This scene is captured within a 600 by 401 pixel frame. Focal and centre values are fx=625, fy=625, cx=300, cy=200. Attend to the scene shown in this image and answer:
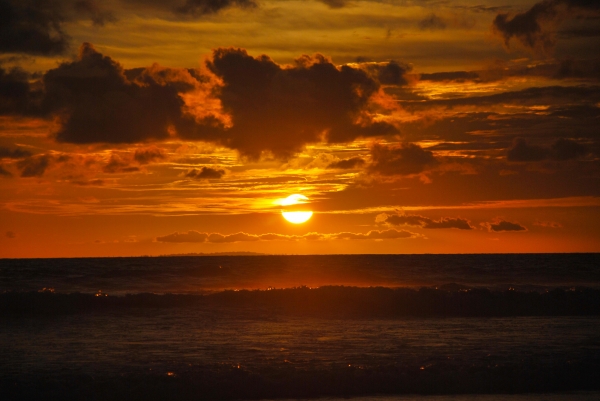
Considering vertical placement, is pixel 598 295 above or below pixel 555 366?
above

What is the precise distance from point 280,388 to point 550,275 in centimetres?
4623

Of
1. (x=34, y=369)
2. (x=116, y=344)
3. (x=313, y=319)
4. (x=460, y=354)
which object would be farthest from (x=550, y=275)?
(x=34, y=369)

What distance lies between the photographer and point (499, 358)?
55.4 feet

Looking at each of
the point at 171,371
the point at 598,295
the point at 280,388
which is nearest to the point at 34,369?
the point at 171,371

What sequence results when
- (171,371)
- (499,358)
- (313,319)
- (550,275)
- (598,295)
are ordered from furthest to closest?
(550,275) < (598,295) < (313,319) < (499,358) < (171,371)

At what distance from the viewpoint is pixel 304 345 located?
19219mm

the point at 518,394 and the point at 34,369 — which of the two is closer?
the point at 518,394

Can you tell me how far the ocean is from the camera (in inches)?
593

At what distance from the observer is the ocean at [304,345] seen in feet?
49.4

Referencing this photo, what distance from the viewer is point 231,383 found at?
1521cm

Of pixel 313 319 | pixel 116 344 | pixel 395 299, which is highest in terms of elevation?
pixel 395 299

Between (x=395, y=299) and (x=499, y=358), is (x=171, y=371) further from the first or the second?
(x=395, y=299)

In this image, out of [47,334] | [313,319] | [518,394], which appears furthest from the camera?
[313,319]

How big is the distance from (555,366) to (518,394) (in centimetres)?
202
